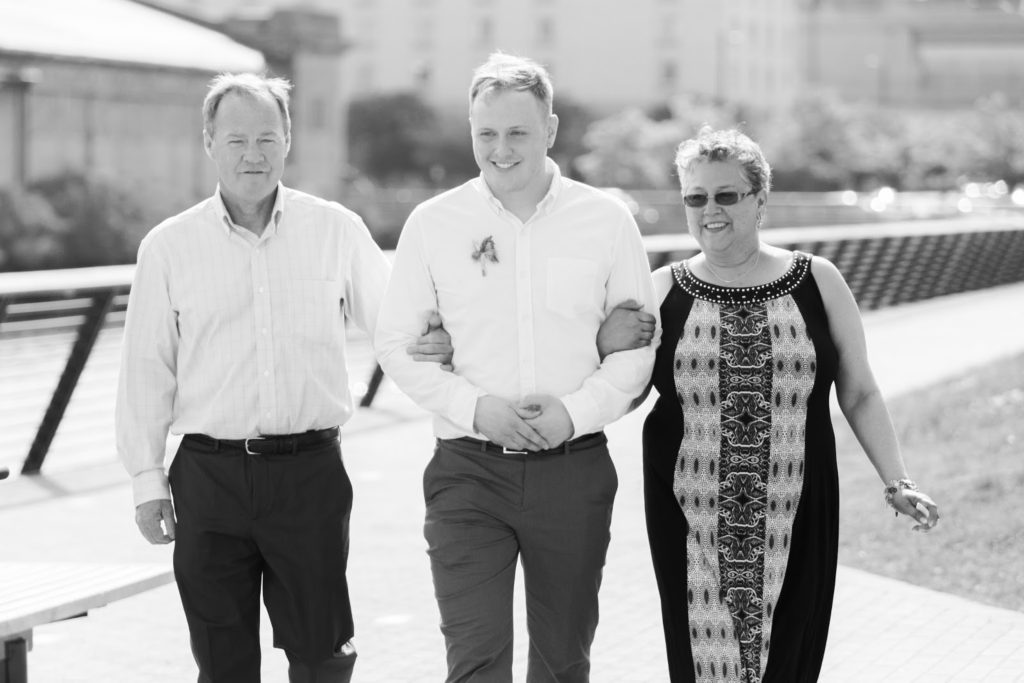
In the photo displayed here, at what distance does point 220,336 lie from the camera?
4.52 m

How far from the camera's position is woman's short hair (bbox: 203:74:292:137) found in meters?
4.52

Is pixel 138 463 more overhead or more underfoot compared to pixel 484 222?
more underfoot

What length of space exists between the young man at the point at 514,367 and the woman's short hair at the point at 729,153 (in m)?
0.23

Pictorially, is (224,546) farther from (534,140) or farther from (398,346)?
(534,140)

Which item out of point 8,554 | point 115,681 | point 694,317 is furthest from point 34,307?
point 694,317

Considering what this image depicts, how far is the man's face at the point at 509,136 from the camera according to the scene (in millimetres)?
4336

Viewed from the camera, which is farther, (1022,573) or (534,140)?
(1022,573)

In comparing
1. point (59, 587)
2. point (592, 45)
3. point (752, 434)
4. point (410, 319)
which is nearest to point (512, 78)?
point (410, 319)

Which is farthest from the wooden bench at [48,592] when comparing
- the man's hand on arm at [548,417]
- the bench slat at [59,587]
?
the man's hand on arm at [548,417]

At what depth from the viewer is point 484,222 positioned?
14.6ft

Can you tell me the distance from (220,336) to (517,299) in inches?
32.7

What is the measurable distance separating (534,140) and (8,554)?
4337mm

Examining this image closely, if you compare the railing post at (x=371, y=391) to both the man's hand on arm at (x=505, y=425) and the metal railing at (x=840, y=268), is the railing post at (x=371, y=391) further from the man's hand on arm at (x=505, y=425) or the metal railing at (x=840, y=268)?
the man's hand on arm at (x=505, y=425)

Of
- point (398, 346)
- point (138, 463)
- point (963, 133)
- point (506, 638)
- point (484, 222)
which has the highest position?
point (484, 222)
